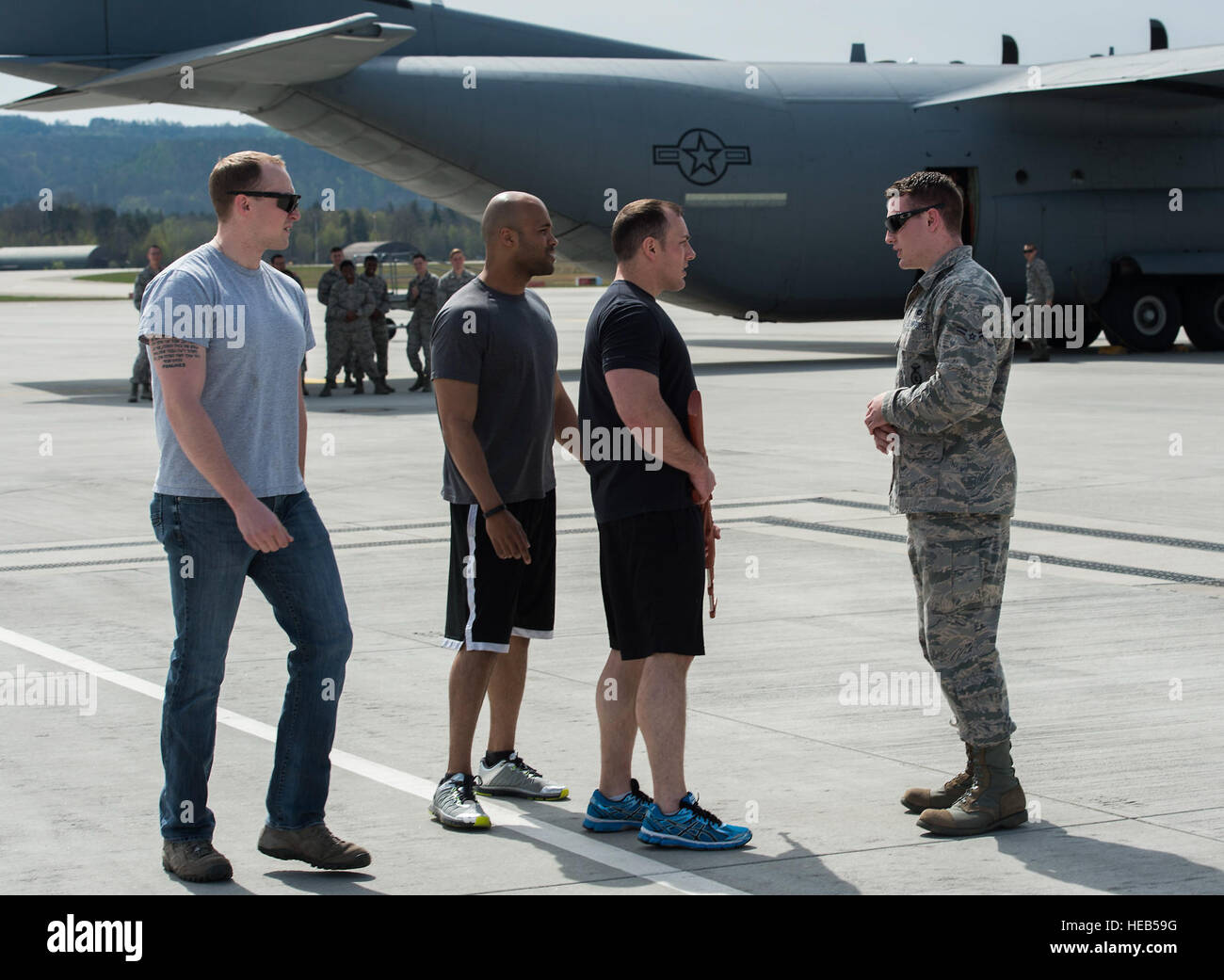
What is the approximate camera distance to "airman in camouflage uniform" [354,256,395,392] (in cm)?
2420

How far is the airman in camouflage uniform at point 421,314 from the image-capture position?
2444cm

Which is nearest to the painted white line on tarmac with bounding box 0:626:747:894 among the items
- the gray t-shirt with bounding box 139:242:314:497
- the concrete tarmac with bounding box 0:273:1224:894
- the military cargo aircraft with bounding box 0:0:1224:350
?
the concrete tarmac with bounding box 0:273:1224:894

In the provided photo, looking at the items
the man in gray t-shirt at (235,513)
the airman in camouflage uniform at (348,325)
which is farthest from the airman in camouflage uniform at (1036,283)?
the man in gray t-shirt at (235,513)

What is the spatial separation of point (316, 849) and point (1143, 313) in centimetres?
2744

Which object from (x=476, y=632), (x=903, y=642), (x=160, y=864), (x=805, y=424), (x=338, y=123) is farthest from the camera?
(x=338, y=123)

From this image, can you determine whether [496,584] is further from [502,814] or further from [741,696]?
[741,696]

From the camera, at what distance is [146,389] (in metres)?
24.2

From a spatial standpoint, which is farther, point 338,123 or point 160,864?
point 338,123

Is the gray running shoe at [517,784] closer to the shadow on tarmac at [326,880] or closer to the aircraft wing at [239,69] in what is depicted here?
the shadow on tarmac at [326,880]

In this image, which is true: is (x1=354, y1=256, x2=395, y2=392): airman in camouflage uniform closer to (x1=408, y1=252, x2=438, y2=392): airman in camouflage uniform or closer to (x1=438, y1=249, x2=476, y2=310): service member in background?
(x1=408, y1=252, x2=438, y2=392): airman in camouflage uniform

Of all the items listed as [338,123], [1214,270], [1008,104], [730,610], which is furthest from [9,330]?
[730,610]

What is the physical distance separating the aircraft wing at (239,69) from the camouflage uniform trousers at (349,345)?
12.6ft

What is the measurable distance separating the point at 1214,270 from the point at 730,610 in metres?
23.1
